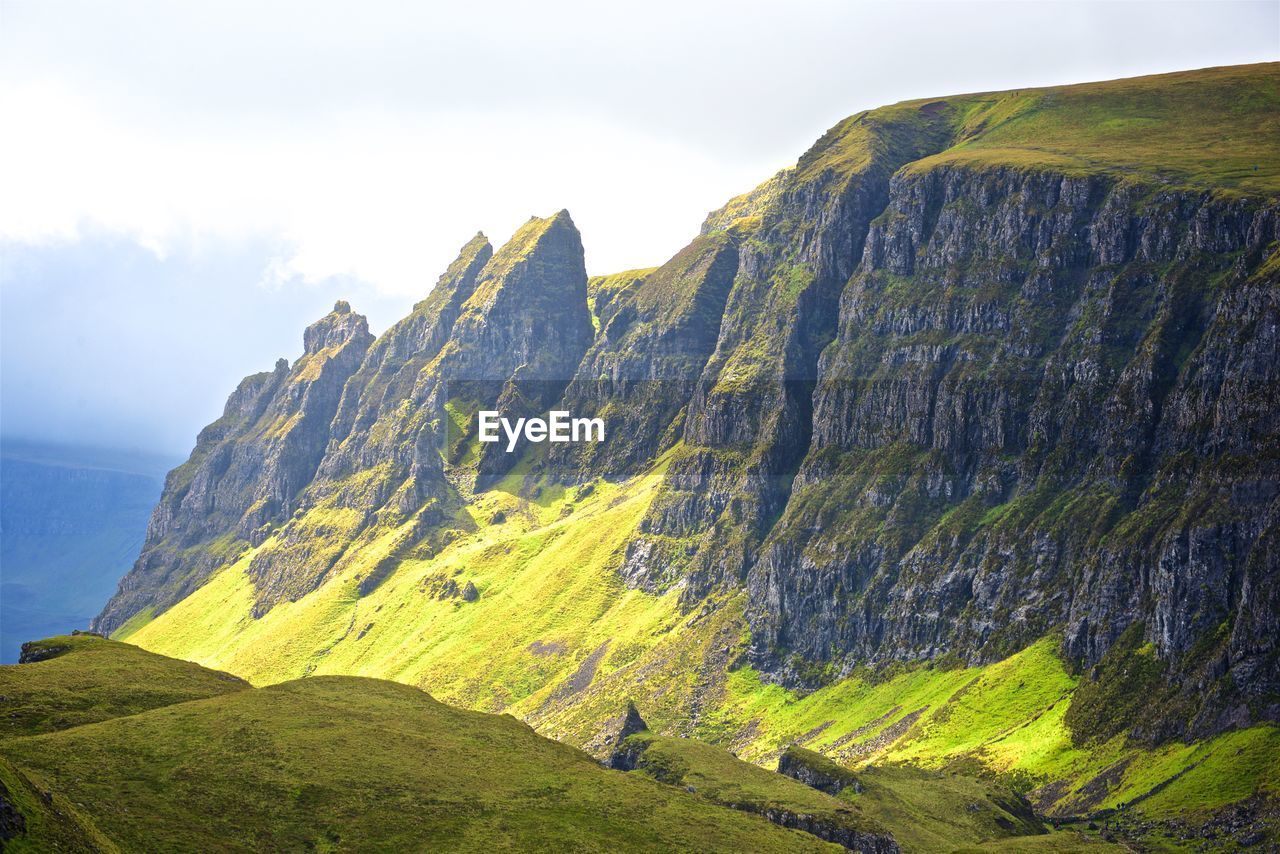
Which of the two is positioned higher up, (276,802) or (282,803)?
(276,802)

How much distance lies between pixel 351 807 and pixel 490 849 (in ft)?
71.2

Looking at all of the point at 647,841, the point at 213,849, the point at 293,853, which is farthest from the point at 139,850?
the point at 647,841

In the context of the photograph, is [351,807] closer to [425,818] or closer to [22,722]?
[425,818]

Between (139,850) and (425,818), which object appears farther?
(425,818)

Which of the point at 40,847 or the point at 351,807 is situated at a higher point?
the point at 40,847

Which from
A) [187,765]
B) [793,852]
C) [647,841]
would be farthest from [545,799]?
[187,765]

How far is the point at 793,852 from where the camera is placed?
194 meters

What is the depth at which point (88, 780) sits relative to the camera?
552ft

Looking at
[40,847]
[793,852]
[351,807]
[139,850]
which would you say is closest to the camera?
[40,847]

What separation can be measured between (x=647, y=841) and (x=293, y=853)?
165ft

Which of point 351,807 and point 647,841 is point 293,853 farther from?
point 647,841

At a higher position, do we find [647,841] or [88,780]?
[88,780]

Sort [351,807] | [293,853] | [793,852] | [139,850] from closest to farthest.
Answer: [139,850] < [293,853] < [351,807] < [793,852]

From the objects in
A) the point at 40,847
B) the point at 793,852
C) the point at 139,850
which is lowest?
the point at 793,852
